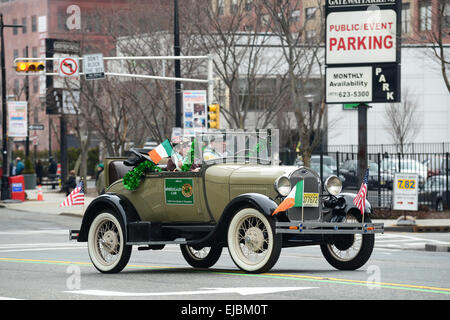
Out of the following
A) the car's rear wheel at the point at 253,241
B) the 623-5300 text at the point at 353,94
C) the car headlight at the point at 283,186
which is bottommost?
the car's rear wheel at the point at 253,241

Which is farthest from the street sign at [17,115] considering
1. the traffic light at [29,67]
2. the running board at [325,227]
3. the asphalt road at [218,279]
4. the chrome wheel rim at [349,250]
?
the running board at [325,227]

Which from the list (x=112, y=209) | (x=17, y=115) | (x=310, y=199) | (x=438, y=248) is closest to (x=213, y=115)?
(x=438, y=248)

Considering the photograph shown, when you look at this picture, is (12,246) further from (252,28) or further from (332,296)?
(252,28)

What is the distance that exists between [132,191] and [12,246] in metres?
8.50

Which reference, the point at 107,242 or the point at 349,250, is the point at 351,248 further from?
the point at 107,242

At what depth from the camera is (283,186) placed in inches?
466

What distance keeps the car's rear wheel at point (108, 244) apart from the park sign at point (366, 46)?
15.8m

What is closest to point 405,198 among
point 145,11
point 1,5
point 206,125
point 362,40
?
point 362,40

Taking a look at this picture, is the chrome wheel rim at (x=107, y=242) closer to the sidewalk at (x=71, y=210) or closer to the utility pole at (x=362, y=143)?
the sidewalk at (x=71, y=210)

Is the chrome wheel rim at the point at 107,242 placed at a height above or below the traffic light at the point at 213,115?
below

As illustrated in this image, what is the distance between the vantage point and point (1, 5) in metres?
98.4

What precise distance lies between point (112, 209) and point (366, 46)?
641 inches

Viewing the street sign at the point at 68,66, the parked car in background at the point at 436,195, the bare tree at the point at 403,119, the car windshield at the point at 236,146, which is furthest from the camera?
the bare tree at the point at 403,119

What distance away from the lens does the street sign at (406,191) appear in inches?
1078
